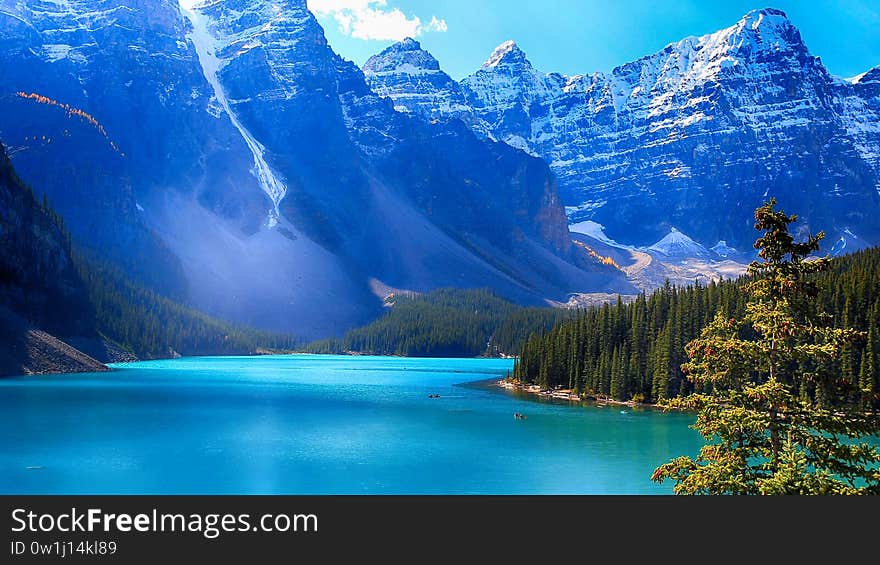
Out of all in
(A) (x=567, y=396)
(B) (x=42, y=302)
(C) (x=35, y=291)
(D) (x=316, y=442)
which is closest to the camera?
(D) (x=316, y=442)

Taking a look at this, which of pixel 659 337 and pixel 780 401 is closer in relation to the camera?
pixel 780 401

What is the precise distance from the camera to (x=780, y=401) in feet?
56.9

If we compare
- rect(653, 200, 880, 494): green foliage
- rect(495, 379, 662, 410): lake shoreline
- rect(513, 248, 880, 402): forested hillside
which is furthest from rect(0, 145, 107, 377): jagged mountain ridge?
rect(653, 200, 880, 494): green foliage

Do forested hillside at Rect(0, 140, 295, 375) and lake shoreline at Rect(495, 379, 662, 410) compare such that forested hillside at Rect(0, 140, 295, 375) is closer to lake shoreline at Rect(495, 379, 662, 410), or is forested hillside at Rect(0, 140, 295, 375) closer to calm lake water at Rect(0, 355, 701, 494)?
calm lake water at Rect(0, 355, 701, 494)

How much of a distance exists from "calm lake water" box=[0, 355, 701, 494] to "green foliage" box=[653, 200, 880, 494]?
20413mm

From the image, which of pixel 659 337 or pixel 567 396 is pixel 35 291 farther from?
pixel 659 337

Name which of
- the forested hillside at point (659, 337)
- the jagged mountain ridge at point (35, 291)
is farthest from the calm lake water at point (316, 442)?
the jagged mountain ridge at point (35, 291)

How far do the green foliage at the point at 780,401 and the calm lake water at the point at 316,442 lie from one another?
67.0ft

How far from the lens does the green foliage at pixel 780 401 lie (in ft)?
55.2

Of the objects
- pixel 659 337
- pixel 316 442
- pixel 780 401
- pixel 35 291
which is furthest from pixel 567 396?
pixel 35 291

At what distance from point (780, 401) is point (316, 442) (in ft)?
130
